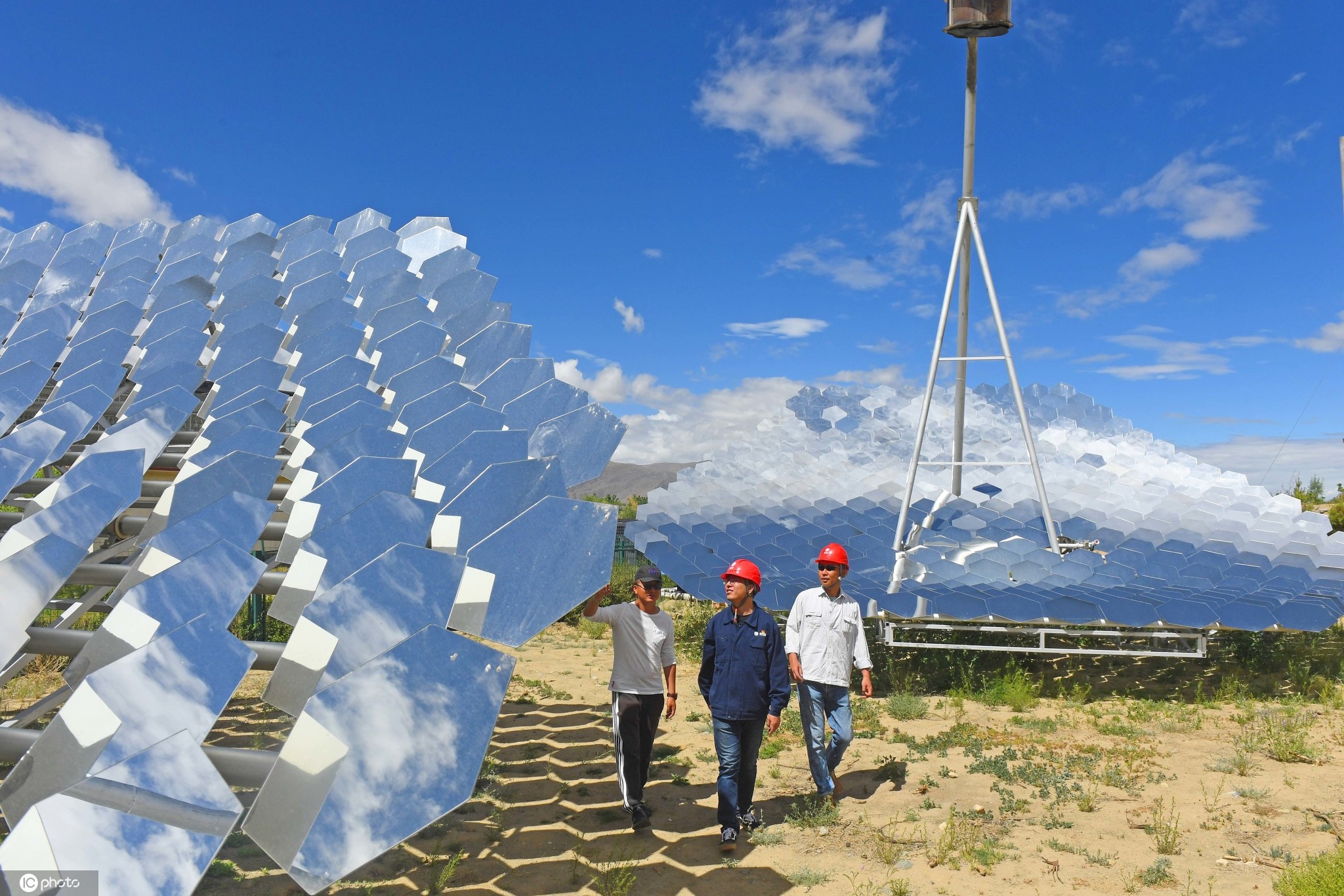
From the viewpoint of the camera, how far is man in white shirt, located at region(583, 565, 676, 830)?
596 centimetres

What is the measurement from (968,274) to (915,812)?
25.5 feet

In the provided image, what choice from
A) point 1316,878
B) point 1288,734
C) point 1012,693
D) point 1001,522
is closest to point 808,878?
point 1316,878

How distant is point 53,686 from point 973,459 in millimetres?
Answer: 14337

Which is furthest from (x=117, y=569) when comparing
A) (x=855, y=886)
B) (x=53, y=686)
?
(x=53, y=686)

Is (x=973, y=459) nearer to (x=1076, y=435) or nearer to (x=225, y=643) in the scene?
(x=1076, y=435)

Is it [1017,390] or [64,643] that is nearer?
[64,643]

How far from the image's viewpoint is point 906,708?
31.3 feet

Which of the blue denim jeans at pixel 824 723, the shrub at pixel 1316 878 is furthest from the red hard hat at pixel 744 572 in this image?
the shrub at pixel 1316 878

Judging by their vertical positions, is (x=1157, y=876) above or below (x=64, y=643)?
below

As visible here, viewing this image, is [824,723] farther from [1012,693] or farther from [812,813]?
[1012,693]

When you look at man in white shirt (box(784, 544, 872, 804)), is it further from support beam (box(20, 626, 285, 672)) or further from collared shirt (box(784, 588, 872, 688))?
support beam (box(20, 626, 285, 672))

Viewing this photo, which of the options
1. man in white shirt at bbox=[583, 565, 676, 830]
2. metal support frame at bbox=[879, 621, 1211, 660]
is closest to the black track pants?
man in white shirt at bbox=[583, 565, 676, 830]

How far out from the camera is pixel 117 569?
14.7ft

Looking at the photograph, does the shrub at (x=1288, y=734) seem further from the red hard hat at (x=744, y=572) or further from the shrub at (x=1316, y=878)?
the red hard hat at (x=744, y=572)
